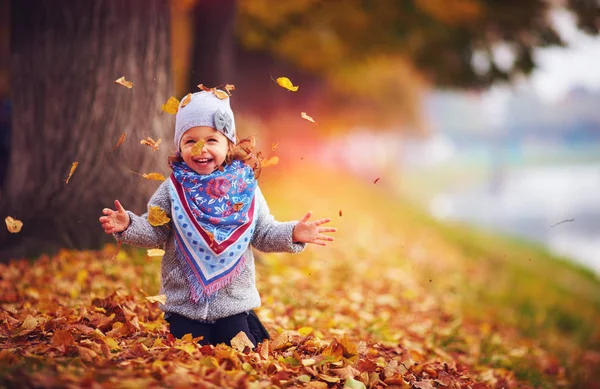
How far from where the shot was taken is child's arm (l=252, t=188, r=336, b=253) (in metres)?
3.19

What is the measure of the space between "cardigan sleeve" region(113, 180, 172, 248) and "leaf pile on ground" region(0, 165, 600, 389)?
49 centimetres

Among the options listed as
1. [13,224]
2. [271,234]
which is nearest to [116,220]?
[271,234]

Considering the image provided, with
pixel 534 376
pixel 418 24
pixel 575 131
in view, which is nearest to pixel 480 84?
pixel 418 24

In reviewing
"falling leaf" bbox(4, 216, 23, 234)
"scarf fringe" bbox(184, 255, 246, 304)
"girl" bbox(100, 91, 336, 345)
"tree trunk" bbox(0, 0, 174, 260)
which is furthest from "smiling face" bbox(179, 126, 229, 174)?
"tree trunk" bbox(0, 0, 174, 260)

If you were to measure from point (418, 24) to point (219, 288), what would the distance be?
9.75m

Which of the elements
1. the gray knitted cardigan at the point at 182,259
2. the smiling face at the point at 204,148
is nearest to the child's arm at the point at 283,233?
the gray knitted cardigan at the point at 182,259

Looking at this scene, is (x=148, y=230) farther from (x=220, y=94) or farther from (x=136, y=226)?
(x=220, y=94)

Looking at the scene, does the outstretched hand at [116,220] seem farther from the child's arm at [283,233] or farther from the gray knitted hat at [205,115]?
the child's arm at [283,233]

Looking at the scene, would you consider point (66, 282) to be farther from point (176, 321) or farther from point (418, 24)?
point (418, 24)

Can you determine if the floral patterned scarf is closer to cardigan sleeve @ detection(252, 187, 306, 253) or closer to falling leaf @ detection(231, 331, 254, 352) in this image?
cardigan sleeve @ detection(252, 187, 306, 253)

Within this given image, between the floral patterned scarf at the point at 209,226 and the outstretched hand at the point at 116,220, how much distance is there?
0.24m

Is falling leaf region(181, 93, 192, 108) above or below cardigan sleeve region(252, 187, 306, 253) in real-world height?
above

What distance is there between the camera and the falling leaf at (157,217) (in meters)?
3.16

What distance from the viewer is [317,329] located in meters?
4.38
